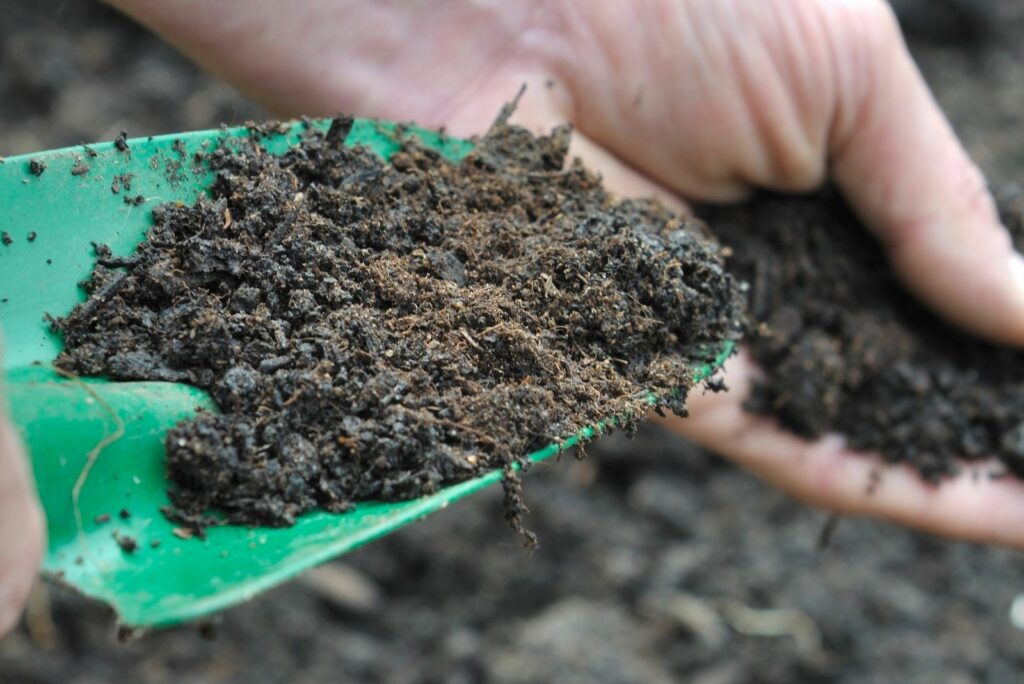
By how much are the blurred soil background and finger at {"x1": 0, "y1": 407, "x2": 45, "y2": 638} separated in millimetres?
1260

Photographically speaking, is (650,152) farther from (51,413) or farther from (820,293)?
(51,413)

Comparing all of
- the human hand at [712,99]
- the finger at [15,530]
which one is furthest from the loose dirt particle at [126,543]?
the human hand at [712,99]

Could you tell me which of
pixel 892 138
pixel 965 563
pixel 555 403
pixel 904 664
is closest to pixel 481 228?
pixel 555 403

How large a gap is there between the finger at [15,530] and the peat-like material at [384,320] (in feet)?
0.65

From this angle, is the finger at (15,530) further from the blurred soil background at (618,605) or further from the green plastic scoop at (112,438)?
the blurred soil background at (618,605)

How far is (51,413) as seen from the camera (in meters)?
1.01

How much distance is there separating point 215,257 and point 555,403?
1.57ft

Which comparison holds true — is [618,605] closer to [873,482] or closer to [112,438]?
[873,482]

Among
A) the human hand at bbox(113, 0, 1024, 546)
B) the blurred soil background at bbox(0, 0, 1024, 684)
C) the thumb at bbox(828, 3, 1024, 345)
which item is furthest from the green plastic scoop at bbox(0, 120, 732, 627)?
the blurred soil background at bbox(0, 0, 1024, 684)

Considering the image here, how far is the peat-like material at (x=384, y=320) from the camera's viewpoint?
42.6 inches

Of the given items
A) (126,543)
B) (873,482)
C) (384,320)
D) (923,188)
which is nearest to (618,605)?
(873,482)

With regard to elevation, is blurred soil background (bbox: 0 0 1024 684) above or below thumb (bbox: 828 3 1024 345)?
below

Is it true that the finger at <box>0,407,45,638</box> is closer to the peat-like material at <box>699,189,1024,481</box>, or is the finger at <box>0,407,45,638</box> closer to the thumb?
the peat-like material at <box>699,189,1024,481</box>

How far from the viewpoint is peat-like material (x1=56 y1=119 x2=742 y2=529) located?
3.55ft
